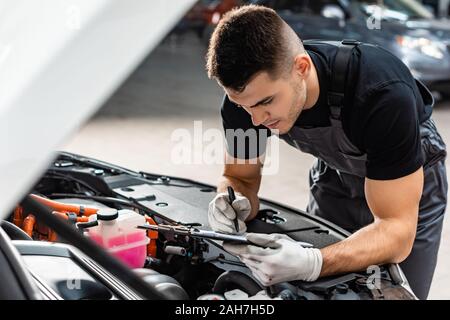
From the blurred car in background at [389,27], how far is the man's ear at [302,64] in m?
3.92

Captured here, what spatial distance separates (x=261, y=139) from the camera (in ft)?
6.12

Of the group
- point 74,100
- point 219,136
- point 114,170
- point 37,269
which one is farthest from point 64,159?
point 219,136

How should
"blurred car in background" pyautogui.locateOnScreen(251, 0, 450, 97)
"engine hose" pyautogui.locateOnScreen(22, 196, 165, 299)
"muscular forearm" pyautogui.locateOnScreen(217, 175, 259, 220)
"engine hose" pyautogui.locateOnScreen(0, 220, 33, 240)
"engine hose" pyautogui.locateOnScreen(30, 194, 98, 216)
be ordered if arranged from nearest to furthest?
"engine hose" pyautogui.locateOnScreen(22, 196, 165, 299) → "engine hose" pyautogui.locateOnScreen(0, 220, 33, 240) → "engine hose" pyautogui.locateOnScreen(30, 194, 98, 216) → "muscular forearm" pyautogui.locateOnScreen(217, 175, 259, 220) → "blurred car in background" pyautogui.locateOnScreen(251, 0, 450, 97)

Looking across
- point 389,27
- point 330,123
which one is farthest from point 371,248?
point 389,27

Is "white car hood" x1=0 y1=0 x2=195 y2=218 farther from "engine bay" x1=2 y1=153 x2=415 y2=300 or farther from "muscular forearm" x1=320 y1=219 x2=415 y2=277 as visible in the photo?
"muscular forearm" x1=320 y1=219 x2=415 y2=277

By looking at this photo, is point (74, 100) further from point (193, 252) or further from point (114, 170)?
point (114, 170)

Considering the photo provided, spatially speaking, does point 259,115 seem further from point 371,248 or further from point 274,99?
point 371,248

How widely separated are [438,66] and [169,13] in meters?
5.12

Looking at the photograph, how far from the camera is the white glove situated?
163 cm

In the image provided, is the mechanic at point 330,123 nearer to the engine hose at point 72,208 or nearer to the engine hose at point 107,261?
the engine hose at point 72,208

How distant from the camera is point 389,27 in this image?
5523 mm

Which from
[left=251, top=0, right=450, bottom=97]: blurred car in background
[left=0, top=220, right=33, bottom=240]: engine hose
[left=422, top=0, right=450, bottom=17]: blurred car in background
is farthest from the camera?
[left=422, top=0, right=450, bottom=17]: blurred car in background

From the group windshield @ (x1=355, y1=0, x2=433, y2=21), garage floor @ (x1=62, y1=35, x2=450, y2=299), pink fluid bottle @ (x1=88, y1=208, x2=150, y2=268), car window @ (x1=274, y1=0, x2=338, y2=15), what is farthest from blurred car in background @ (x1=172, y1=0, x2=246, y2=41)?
pink fluid bottle @ (x1=88, y1=208, x2=150, y2=268)

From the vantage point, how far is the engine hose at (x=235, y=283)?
1365mm
